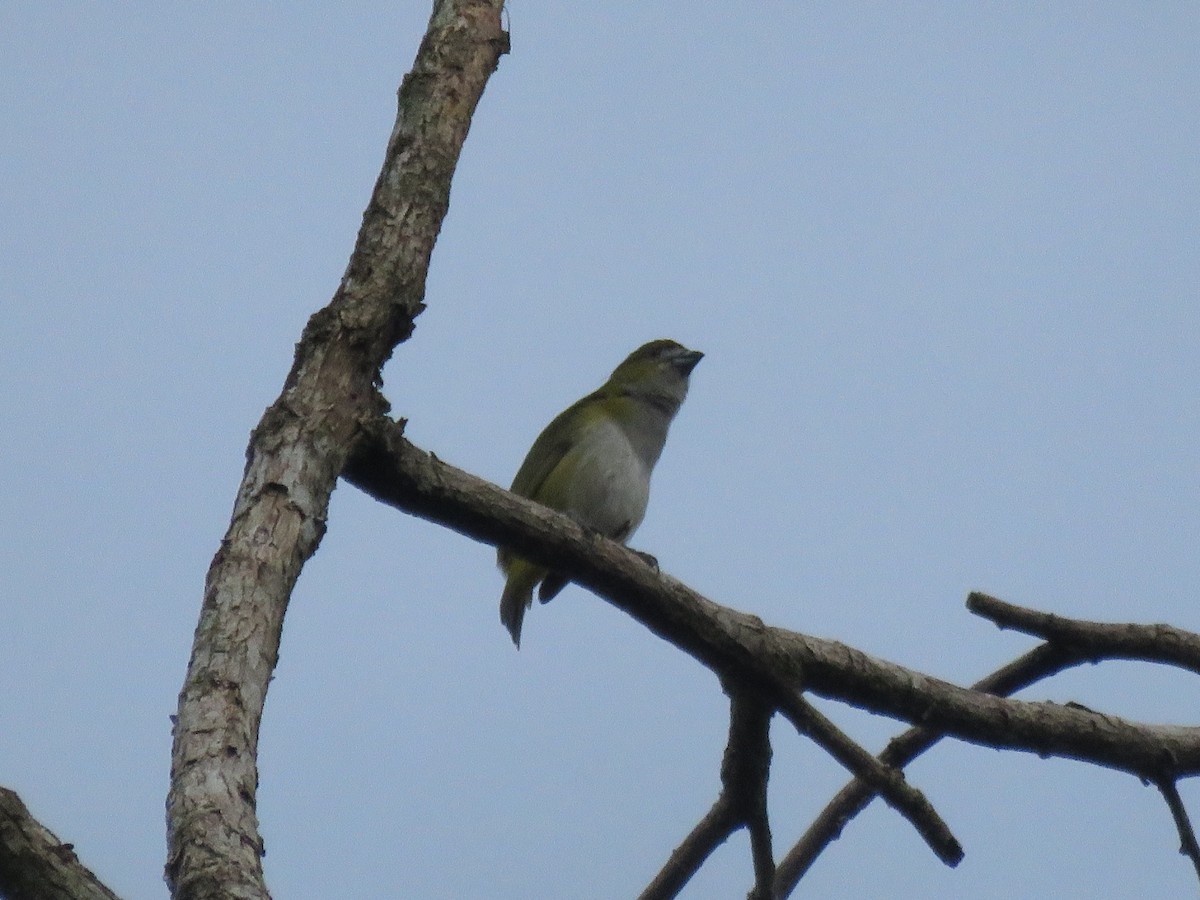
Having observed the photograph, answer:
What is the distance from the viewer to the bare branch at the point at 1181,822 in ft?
15.6

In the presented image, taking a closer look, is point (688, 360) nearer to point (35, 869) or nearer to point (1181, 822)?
point (1181, 822)

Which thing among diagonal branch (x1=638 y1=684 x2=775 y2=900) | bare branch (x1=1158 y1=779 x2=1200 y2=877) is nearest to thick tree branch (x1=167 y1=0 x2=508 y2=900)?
diagonal branch (x1=638 y1=684 x2=775 y2=900)

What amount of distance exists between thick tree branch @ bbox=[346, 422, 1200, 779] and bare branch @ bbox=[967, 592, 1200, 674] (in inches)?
10.2

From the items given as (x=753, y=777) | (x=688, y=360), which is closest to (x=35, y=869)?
(x=753, y=777)

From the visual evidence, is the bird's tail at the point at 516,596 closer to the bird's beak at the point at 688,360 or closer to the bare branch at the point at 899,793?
the bird's beak at the point at 688,360

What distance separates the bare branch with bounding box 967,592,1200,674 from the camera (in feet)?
16.4

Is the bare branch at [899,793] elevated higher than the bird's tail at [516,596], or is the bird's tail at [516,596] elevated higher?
the bird's tail at [516,596]

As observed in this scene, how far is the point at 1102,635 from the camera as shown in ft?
17.1

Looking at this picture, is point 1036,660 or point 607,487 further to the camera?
point 607,487

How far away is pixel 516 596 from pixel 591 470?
2.58 feet

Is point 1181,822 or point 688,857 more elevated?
point 1181,822

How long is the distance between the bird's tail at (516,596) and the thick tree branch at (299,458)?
11.6ft

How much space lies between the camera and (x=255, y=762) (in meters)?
3.03

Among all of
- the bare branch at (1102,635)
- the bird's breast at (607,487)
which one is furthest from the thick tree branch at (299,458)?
the bird's breast at (607,487)
